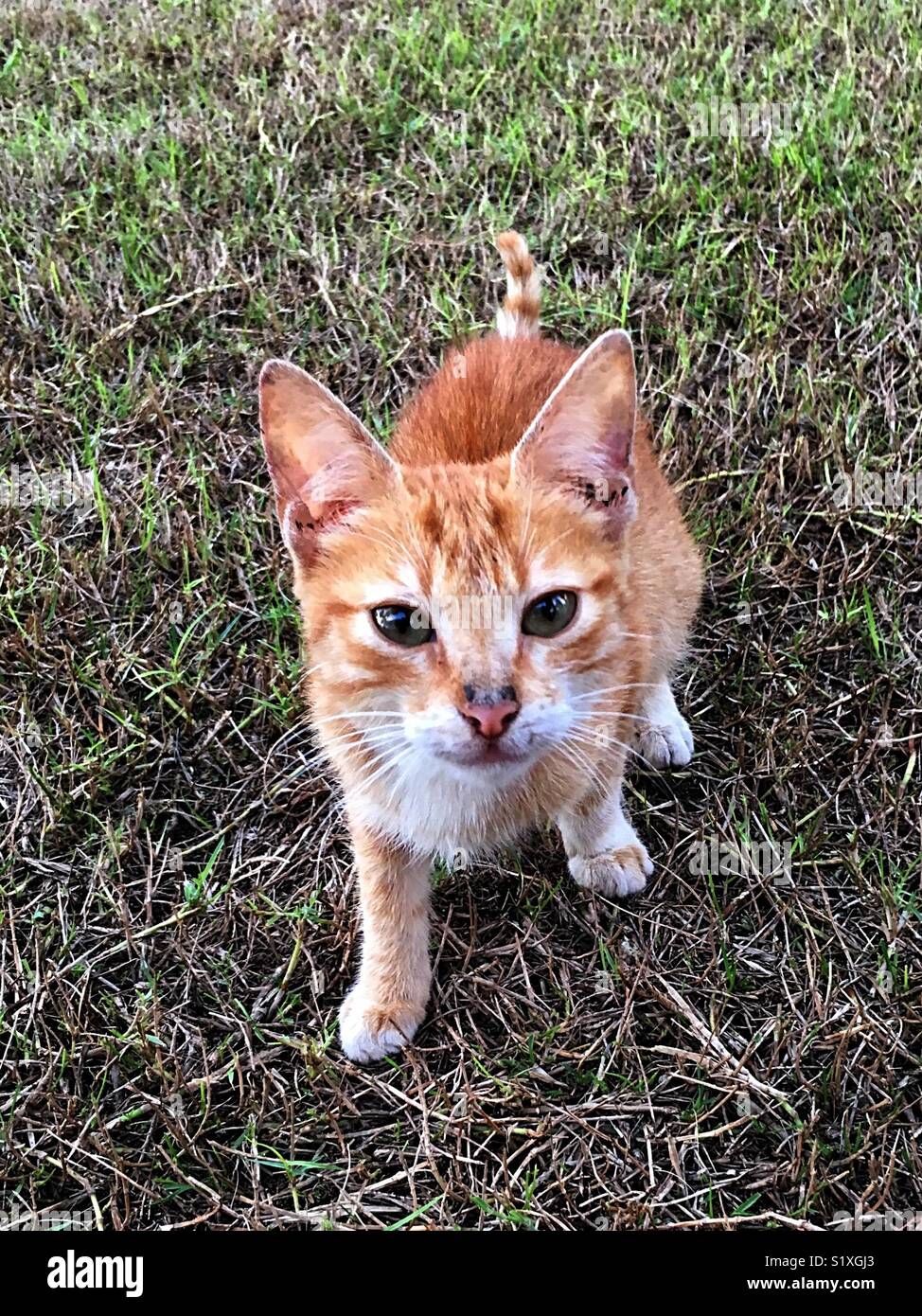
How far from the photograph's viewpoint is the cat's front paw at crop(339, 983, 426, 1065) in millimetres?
1879

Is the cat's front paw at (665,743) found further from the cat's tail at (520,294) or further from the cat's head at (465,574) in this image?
the cat's tail at (520,294)

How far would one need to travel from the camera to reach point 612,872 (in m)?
2.05

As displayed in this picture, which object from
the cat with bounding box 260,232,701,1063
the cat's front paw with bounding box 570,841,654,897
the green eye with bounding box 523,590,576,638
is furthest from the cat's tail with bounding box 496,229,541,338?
the cat's front paw with bounding box 570,841,654,897

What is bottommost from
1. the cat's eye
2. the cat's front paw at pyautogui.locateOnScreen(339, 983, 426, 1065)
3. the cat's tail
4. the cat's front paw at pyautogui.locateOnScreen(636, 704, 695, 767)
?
the cat's front paw at pyautogui.locateOnScreen(339, 983, 426, 1065)

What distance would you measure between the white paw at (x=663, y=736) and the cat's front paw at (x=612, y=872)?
0.24 m

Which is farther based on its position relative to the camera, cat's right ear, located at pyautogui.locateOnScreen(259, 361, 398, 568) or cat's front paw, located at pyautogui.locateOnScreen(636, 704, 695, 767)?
cat's front paw, located at pyautogui.locateOnScreen(636, 704, 695, 767)

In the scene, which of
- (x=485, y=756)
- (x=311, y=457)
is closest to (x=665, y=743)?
(x=485, y=756)

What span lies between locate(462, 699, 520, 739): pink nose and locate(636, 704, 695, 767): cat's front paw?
0.84 metres

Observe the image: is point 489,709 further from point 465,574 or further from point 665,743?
point 665,743

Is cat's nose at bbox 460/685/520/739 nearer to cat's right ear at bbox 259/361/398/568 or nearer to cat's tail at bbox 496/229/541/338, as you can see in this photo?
cat's right ear at bbox 259/361/398/568

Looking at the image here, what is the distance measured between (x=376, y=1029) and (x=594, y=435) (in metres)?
1.07

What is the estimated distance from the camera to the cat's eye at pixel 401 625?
153 centimetres

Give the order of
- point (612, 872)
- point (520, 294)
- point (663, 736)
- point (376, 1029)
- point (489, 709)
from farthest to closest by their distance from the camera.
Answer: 1. point (520, 294)
2. point (663, 736)
3. point (612, 872)
4. point (376, 1029)
5. point (489, 709)

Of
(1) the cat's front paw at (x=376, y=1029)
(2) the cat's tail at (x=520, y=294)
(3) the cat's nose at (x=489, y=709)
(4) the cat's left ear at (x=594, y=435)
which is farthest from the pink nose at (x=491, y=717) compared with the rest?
(2) the cat's tail at (x=520, y=294)
